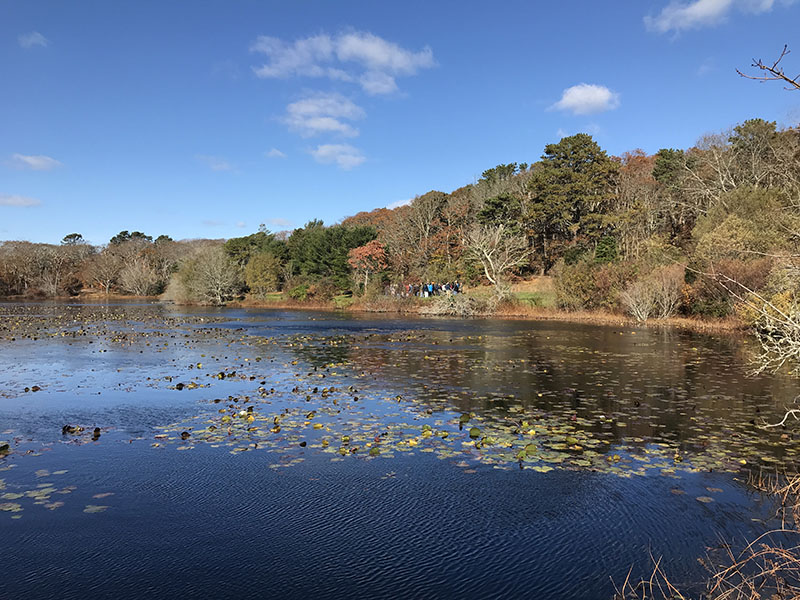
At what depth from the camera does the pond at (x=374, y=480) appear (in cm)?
528

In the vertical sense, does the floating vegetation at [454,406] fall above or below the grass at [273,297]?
below

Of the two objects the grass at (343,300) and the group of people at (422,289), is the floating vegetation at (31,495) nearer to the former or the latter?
the group of people at (422,289)

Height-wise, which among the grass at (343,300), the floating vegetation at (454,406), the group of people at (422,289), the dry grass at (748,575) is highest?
the group of people at (422,289)

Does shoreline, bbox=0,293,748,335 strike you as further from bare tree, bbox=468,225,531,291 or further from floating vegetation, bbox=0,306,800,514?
floating vegetation, bbox=0,306,800,514

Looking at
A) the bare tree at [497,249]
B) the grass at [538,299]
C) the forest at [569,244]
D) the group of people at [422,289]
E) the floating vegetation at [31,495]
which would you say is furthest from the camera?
the group of people at [422,289]

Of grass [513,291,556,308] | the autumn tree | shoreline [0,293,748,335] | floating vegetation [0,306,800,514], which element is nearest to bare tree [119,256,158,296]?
shoreline [0,293,748,335]

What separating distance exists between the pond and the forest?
17.1 meters

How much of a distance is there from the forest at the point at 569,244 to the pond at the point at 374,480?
17.1 meters

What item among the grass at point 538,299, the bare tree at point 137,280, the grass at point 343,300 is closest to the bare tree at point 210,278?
the grass at point 343,300

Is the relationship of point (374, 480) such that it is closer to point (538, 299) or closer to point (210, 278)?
point (538, 299)

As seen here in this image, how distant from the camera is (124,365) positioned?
18328 millimetres

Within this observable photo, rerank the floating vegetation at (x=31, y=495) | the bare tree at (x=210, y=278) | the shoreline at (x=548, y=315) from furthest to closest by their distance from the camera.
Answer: the bare tree at (x=210, y=278), the shoreline at (x=548, y=315), the floating vegetation at (x=31, y=495)

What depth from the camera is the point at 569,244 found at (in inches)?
2267

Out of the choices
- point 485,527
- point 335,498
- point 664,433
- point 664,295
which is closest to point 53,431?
point 335,498
